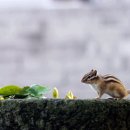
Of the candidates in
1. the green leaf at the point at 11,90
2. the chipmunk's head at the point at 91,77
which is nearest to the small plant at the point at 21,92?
the green leaf at the point at 11,90

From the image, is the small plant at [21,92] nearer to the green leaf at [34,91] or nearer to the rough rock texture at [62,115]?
the green leaf at [34,91]

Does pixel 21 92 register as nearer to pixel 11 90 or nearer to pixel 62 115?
pixel 11 90

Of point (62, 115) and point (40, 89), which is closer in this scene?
point (62, 115)

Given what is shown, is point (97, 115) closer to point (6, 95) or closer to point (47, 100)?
point (47, 100)

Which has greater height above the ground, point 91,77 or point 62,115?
point 91,77

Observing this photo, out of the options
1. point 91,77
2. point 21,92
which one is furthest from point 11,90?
point 91,77

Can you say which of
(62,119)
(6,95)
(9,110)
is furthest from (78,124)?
(6,95)
